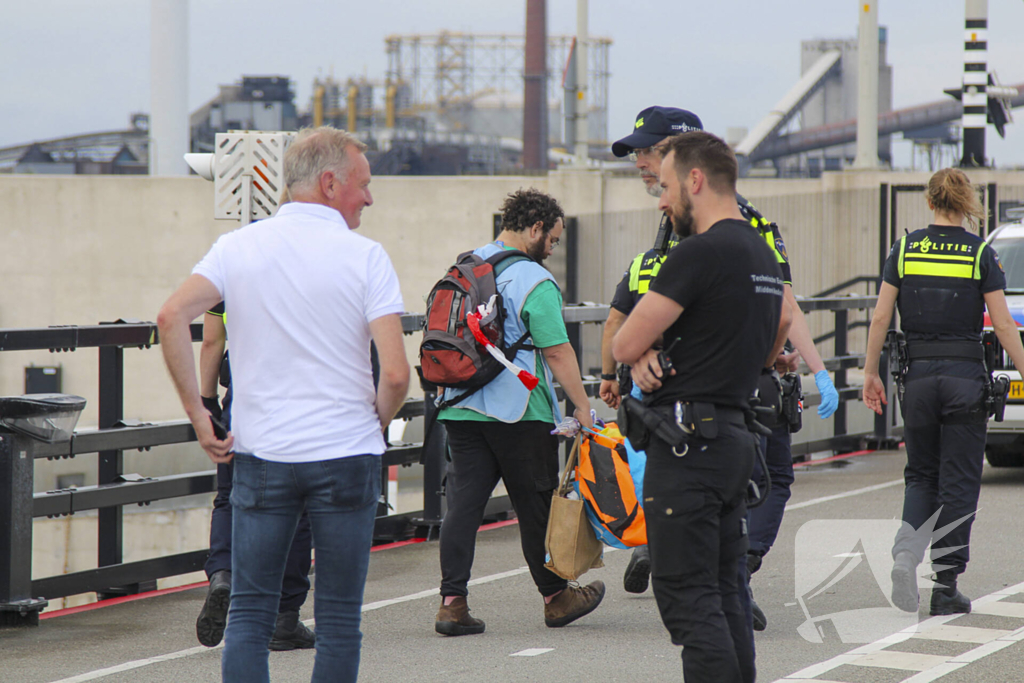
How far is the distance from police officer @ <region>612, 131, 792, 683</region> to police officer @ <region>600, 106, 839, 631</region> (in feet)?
3.84

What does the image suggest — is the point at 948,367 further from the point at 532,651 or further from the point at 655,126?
the point at 532,651

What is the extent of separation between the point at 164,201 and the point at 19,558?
2570 centimetres

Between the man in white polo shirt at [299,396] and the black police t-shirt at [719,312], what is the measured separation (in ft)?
2.60

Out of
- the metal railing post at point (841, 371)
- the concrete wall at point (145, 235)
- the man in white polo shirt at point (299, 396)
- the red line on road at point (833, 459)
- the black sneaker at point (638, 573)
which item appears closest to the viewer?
the man in white polo shirt at point (299, 396)

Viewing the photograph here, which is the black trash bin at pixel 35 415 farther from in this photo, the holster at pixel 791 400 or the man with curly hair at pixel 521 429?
the holster at pixel 791 400

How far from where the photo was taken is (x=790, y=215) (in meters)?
25.5

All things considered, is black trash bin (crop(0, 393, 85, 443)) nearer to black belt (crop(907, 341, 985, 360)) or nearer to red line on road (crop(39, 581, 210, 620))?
red line on road (crop(39, 581, 210, 620))

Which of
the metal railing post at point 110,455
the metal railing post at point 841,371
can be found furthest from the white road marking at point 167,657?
the metal railing post at point 841,371

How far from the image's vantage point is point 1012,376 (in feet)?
30.6

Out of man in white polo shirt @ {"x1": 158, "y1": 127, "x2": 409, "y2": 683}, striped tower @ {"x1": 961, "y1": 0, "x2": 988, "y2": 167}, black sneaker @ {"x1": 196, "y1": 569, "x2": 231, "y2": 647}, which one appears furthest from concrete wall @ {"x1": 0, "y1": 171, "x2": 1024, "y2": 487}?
man in white polo shirt @ {"x1": 158, "y1": 127, "x2": 409, "y2": 683}

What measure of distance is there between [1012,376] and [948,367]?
13.2 feet

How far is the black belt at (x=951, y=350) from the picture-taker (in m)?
5.70

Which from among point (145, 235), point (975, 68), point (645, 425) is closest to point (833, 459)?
point (645, 425)

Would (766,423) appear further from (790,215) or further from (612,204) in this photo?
(612,204)
